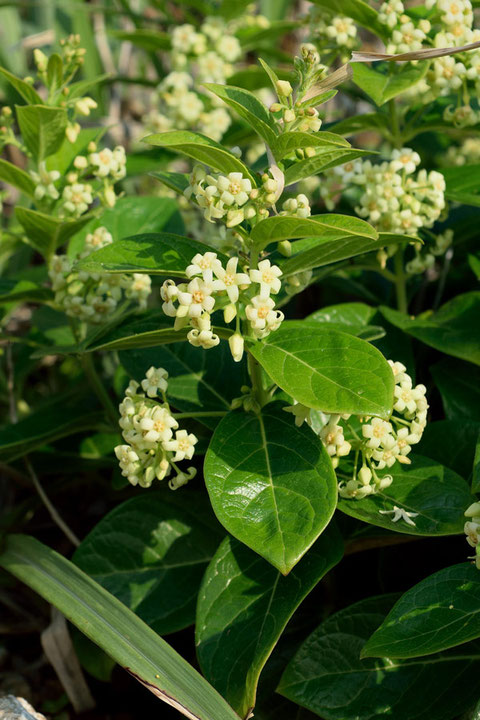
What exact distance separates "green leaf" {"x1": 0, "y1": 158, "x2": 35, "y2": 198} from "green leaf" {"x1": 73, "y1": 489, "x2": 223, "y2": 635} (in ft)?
2.79

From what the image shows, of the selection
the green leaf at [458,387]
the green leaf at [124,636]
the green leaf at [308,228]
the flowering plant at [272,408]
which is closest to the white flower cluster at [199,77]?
the flowering plant at [272,408]

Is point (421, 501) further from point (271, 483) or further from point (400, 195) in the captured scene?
point (400, 195)

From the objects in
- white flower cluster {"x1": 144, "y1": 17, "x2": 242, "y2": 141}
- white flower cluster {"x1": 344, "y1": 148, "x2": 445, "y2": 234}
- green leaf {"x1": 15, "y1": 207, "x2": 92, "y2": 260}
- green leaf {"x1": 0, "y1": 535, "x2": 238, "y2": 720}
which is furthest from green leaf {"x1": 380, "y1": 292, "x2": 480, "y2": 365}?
white flower cluster {"x1": 144, "y1": 17, "x2": 242, "y2": 141}

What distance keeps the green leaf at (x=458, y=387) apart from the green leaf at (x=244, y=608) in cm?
53

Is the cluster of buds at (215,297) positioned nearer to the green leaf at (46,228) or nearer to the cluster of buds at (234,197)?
the cluster of buds at (234,197)

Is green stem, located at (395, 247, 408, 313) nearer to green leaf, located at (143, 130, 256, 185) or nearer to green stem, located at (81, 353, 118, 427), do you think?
green leaf, located at (143, 130, 256, 185)

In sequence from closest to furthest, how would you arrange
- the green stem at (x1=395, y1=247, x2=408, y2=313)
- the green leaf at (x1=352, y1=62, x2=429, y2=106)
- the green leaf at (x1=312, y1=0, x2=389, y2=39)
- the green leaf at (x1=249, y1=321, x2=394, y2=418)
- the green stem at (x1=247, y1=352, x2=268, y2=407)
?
the green leaf at (x1=249, y1=321, x2=394, y2=418) → the green stem at (x1=247, y1=352, x2=268, y2=407) → the green leaf at (x1=352, y1=62, x2=429, y2=106) → the green leaf at (x1=312, y1=0, x2=389, y2=39) → the green stem at (x1=395, y1=247, x2=408, y2=313)

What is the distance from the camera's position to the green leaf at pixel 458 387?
1.96m

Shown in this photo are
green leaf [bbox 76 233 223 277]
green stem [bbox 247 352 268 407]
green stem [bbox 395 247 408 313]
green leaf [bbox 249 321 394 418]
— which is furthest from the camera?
green stem [bbox 395 247 408 313]

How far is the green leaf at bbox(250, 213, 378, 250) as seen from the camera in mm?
1337

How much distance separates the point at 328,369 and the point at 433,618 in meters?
0.49

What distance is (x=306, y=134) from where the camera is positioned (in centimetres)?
136

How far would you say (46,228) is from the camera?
1.95m

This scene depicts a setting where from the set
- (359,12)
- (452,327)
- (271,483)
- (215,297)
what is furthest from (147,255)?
(359,12)
